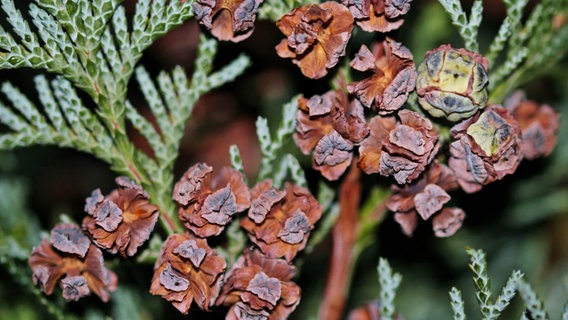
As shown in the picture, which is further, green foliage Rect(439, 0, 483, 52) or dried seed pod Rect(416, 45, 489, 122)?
green foliage Rect(439, 0, 483, 52)

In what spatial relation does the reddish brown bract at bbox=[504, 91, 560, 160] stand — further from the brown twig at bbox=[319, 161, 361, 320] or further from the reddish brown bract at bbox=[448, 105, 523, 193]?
the brown twig at bbox=[319, 161, 361, 320]

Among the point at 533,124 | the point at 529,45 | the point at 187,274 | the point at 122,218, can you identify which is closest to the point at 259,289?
the point at 187,274

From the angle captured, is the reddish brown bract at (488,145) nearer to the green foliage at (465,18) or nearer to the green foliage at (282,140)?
the green foliage at (465,18)

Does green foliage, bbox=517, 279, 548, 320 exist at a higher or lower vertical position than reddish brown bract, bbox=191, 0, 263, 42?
lower

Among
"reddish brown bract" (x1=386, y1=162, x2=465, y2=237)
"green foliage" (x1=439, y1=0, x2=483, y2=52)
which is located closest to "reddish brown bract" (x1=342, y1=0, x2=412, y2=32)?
"green foliage" (x1=439, y1=0, x2=483, y2=52)

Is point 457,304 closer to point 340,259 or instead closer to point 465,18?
point 340,259

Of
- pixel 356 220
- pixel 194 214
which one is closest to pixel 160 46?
pixel 356 220
